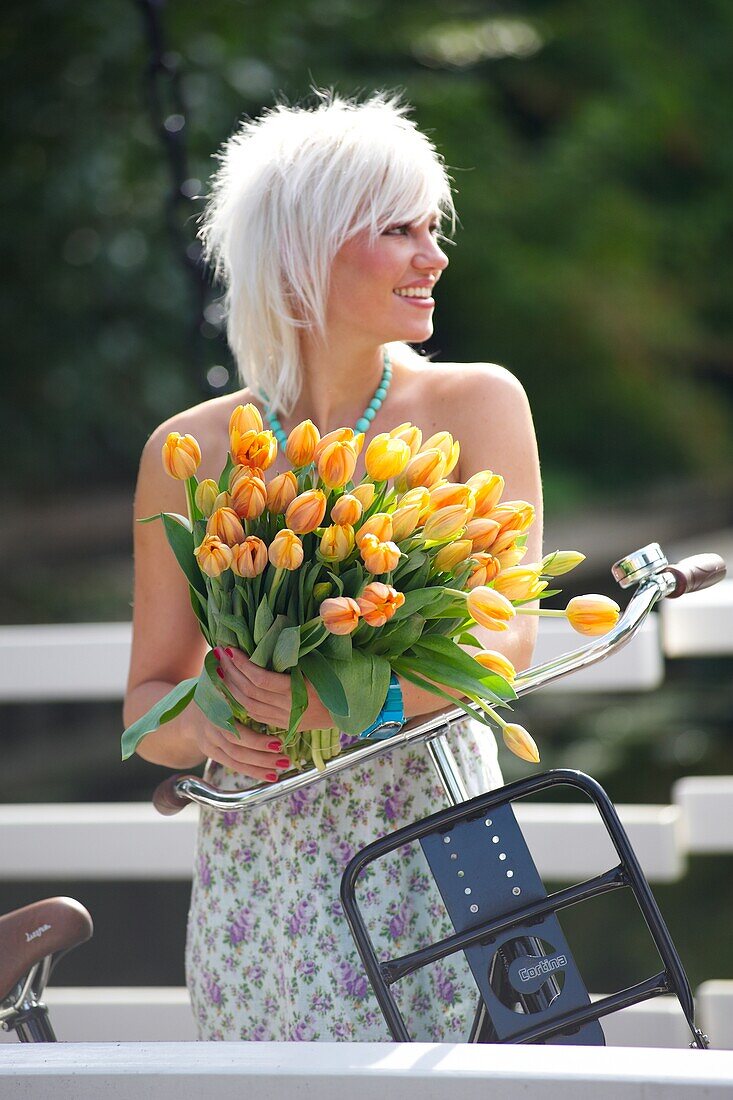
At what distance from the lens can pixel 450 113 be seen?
8203 mm

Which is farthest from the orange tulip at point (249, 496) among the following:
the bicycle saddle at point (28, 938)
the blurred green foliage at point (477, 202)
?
the blurred green foliage at point (477, 202)

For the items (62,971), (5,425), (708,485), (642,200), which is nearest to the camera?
(62,971)

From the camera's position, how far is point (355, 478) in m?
1.42

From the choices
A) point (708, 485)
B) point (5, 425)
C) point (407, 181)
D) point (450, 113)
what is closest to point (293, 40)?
point (450, 113)

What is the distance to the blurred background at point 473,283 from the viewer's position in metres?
6.53

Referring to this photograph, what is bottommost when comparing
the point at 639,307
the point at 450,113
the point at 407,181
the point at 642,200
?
the point at 407,181

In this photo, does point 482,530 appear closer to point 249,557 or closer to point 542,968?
point 249,557

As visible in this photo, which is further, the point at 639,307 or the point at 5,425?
the point at 639,307

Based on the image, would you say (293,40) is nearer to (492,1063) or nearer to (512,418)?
(512,418)

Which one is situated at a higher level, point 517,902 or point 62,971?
point 517,902

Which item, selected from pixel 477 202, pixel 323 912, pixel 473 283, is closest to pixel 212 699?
pixel 323 912

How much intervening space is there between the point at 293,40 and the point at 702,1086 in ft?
23.4

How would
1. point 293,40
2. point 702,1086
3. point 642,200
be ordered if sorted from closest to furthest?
point 702,1086
point 293,40
point 642,200

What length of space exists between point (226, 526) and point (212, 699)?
0.51 feet
